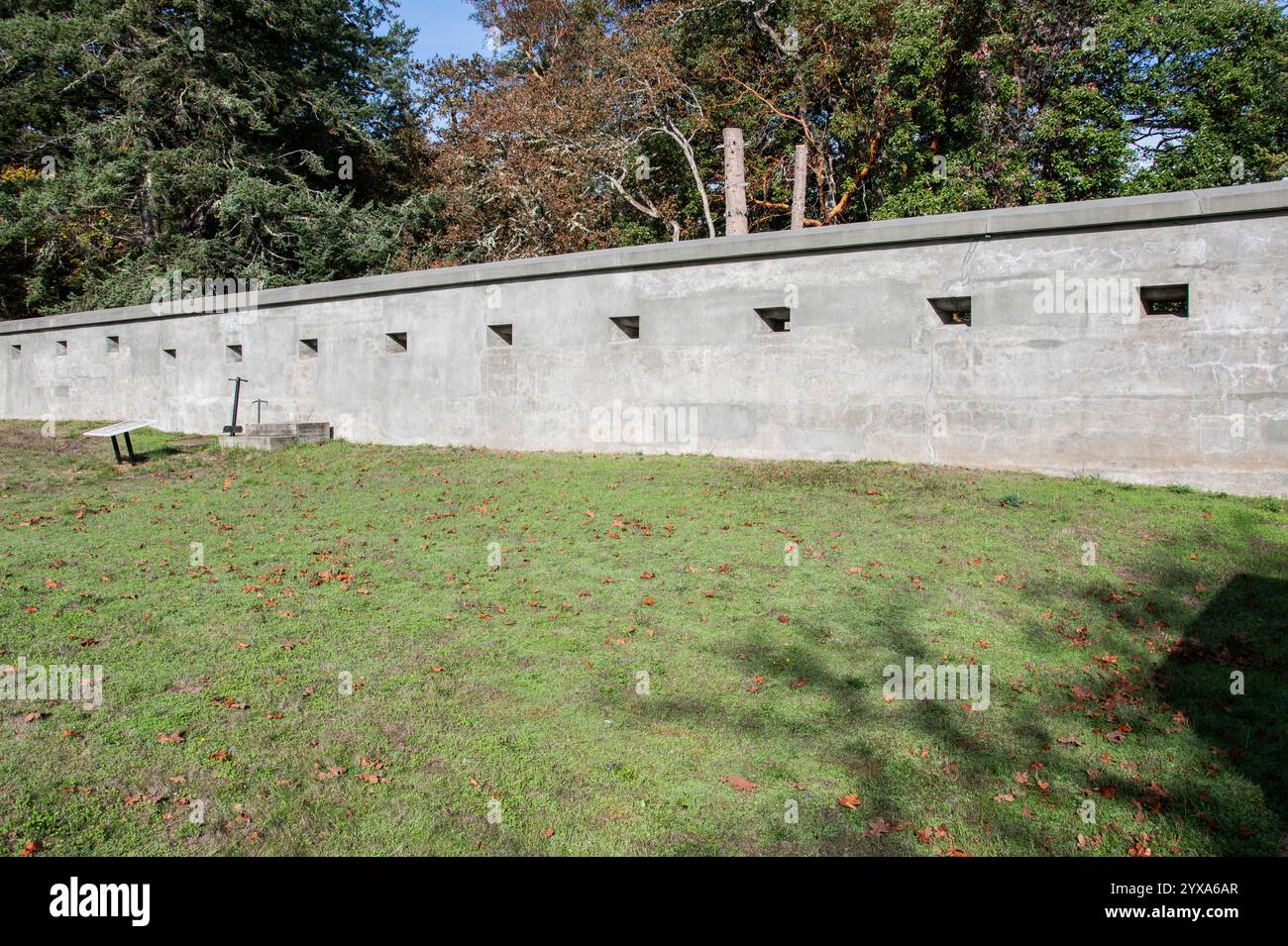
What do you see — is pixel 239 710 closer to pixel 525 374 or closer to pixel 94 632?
pixel 94 632

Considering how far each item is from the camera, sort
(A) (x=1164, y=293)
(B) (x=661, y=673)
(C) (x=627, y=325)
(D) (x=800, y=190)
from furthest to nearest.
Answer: (D) (x=800, y=190) → (C) (x=627, y=325) → (A) (x=1164, y=293) → (B) (x=661, y=673)

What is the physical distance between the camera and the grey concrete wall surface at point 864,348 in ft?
26.5

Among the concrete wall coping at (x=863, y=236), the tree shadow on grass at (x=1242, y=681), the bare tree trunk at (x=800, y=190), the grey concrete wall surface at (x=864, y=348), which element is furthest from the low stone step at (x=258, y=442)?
the tree shadow on grass at (x=1242, y=681)

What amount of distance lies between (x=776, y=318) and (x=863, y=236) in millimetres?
1629

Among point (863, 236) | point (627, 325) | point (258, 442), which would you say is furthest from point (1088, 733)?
point (258, 442)

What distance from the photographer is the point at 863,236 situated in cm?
965

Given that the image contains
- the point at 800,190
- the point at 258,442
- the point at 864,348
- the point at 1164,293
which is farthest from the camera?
Result: the point at 800,190

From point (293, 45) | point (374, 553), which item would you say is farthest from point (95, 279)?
point (374, 553)

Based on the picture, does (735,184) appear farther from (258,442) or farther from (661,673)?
(661,673)

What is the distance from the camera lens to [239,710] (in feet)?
13.8

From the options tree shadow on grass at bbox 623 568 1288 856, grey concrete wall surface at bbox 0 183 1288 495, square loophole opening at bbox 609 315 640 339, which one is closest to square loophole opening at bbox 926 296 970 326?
grey concrete wall surface at bbox 0 183 1288 495

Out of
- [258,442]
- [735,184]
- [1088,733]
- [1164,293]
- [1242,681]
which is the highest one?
[735,184]

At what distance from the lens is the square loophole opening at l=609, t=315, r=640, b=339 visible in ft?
38.0

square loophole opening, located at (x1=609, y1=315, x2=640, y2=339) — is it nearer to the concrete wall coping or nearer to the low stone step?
the concrete wall coping
